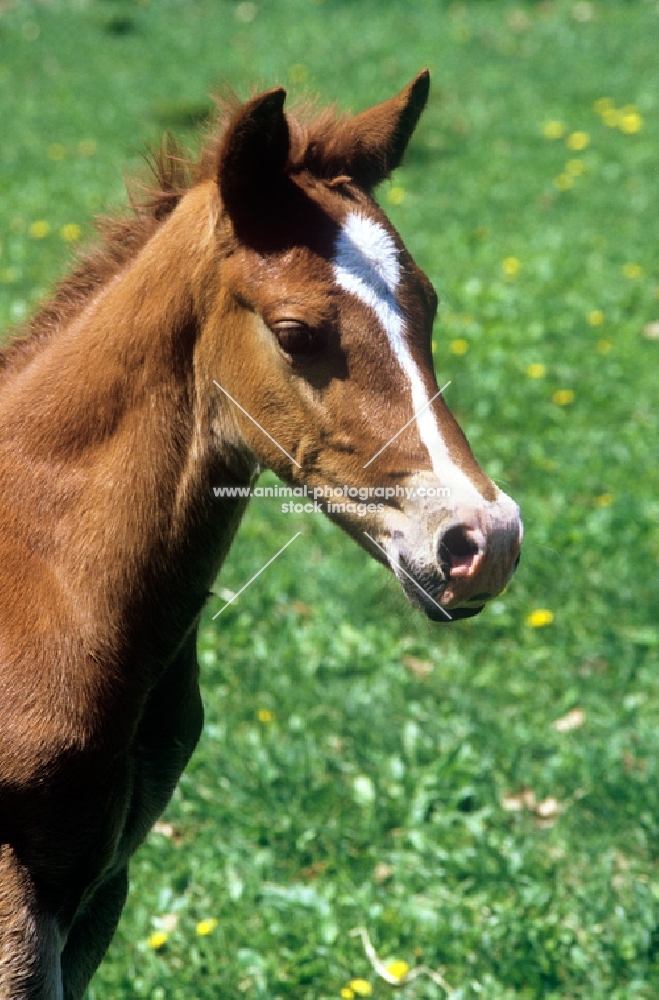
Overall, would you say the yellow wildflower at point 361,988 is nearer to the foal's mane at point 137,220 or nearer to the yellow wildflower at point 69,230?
the foal's mane at point 137,220

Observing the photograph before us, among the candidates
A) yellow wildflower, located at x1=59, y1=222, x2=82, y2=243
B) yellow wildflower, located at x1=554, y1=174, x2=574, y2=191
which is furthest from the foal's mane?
yellow wildflower, located at x1=554, y1=174, x2=574, y2=191

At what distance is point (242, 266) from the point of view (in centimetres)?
208

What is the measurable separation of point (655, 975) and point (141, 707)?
1617 millimetres

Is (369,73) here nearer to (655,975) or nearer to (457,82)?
(457,82)

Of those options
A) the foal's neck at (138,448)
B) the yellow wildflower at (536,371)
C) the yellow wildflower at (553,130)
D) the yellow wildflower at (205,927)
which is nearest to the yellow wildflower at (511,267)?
the yellow wildflower at (536,371)

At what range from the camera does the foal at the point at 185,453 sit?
2.03 meters

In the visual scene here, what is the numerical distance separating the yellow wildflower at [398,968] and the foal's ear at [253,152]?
2.04 meters

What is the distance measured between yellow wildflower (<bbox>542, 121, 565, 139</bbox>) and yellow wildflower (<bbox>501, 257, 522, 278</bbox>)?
228 centimetres

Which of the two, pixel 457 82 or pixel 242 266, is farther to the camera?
pixel 457 82

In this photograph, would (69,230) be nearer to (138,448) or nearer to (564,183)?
(564,183)

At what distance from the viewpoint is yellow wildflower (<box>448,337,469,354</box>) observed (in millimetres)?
6125

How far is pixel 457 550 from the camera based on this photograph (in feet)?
6.45

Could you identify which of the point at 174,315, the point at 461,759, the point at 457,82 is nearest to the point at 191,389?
the point at 174,315

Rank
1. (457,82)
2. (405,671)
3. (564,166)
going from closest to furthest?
1. (405,671)
2. (564,166)
3. (457,82)
